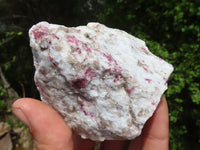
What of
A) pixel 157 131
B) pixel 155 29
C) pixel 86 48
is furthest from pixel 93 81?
pixel 155 29

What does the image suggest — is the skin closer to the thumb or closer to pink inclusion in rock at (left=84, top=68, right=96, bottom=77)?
the thumb

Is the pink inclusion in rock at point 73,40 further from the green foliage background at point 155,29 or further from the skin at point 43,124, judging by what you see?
the green foliage background at point 155,29

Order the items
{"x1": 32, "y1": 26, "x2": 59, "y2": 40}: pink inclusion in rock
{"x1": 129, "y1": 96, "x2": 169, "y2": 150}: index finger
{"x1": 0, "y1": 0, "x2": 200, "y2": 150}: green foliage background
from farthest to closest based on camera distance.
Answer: {"x1": 0, "y1": 0, "x2": 200, "y2": 150}: green foliage background, {"x1": 129, "y1": 96, "x2": 169, "y2": 150}: index finger, {"x1": 32, "y1": 26, "x2": 59, "y2": 40}: pink inclusion in rock

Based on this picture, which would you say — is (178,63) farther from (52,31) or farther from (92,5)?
Result: (52,31)

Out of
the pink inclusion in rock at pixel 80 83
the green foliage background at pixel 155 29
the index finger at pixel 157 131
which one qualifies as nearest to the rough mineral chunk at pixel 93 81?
the pink inclusion in rock at pixel 80 83

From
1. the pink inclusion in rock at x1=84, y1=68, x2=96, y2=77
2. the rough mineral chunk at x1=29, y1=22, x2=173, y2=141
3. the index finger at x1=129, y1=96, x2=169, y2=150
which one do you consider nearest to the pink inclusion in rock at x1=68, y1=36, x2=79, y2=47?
the rough mineral chunk at x1=29, y1=22, x2=173, y2=141

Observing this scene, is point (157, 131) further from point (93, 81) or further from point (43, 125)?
point (43, 125)
